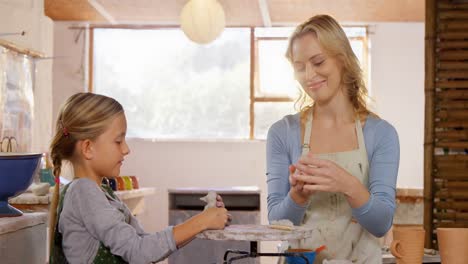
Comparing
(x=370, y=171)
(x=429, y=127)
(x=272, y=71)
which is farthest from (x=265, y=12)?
(x=370, y=171)

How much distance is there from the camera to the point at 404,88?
27.0ft

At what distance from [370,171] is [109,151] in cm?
70

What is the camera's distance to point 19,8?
17.7 feet

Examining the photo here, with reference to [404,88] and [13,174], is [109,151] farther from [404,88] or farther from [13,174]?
[404,88]

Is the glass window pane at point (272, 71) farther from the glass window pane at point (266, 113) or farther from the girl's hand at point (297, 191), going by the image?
the girl's hand at point (297, 191)

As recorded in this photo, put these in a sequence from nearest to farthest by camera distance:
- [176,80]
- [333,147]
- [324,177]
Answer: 1. [324,177]
2. [333,147]
3. [176,80]

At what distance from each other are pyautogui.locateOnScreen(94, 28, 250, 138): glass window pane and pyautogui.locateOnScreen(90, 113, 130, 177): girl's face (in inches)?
258

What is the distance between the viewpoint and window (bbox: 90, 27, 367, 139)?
8.46 m

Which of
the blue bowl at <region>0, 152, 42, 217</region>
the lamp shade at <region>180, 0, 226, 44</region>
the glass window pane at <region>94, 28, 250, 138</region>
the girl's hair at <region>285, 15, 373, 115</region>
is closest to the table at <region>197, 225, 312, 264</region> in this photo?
the girl's hair at <region>285, 15, 373, 115</region>

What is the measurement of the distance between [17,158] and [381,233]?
108cm

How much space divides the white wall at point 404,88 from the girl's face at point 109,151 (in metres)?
6.55

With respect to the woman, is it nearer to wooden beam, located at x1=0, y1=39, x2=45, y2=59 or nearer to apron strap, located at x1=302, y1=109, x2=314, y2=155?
apron strap, located at x1=302, y1=109, x2=314, y2=155

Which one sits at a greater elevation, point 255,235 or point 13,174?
point 13,174

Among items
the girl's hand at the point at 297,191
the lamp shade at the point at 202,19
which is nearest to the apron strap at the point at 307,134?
the girl's hand at the point at 297,191
